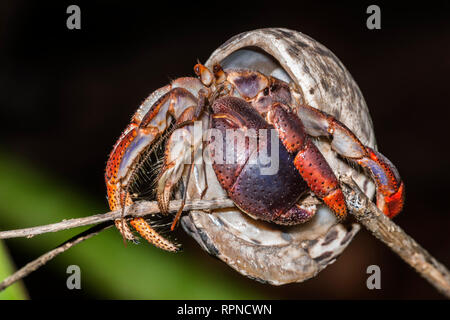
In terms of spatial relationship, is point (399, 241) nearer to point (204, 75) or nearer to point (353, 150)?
point (353, 150)

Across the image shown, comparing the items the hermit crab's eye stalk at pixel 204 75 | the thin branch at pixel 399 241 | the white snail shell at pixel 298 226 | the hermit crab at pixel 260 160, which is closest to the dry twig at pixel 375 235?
the thin branch at pixel 399 241

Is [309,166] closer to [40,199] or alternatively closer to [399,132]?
[40,199]

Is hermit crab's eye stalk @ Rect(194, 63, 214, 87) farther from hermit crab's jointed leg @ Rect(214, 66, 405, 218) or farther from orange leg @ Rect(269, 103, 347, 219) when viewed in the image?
orange leg @ Rect(269, 103, 347, 219)

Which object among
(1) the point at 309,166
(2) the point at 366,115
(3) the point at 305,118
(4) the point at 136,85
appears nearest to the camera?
(1) the point at 309,166

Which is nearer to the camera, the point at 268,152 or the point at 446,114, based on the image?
the point at 268,152

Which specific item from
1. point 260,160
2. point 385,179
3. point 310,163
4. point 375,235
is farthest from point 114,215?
point 385,179

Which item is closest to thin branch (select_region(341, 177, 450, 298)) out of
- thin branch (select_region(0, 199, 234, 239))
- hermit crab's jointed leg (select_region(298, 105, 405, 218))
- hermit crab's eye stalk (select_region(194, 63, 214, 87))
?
hermit crab's jointed leg (select_region(298, 105, 405, 218))

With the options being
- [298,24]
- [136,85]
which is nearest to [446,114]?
[298,24]
